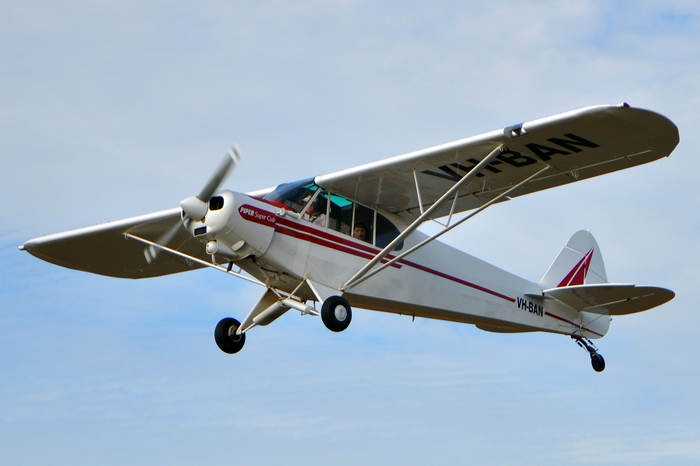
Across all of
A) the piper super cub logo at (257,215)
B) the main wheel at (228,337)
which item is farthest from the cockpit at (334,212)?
the main wheel at (228,337)

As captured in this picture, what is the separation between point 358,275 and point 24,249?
6354 mm

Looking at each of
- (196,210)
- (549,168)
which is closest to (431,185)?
(549,168)

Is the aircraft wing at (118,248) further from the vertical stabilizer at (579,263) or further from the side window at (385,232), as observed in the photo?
the vertical stabilizer at (579,263)

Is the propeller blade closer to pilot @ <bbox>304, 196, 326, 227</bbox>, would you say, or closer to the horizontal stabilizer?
pilot @ <bbox>304, 196, 326, 227</bbox>

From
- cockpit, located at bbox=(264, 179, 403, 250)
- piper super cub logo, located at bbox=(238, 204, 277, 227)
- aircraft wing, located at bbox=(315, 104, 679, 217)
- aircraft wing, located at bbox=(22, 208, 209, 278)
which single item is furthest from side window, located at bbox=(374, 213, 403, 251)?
aircraft wing, located at bbox=(22, 208, 209, 278)

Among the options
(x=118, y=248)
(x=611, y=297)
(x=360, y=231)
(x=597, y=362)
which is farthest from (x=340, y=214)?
(x=597, y=362)

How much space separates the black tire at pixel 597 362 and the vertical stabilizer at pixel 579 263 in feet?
4.94

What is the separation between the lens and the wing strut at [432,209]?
10.0m

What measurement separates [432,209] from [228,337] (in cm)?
334

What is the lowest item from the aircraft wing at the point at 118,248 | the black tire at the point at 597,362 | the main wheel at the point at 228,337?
the main wheel at the point at 228,337

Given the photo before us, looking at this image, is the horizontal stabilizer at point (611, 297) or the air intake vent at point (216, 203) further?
the horizontal stabilizer at point (611, 297)

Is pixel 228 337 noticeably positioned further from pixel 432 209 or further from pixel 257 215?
pixel 432 209

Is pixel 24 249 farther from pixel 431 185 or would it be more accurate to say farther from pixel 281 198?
pixel 431 185

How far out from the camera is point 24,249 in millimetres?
13312
